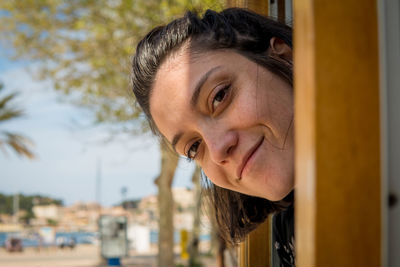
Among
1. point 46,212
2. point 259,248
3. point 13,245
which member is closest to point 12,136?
point 13,245

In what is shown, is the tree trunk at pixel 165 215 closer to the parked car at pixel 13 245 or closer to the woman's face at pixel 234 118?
the woman's face at pixel 234 118

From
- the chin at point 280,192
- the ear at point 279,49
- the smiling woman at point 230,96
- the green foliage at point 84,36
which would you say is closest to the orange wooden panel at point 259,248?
the smiling woman at point 230,96

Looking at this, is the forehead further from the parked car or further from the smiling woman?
the parked car

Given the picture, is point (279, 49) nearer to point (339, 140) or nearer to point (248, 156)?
point (248, 156)

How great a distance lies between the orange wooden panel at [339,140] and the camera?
1.65ft

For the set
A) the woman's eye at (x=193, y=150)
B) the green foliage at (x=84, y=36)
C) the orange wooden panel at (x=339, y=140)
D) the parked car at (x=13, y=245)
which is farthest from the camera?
the parked car at (x=13, y=245)

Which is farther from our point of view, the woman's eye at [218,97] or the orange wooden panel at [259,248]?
the orange wooden panel at [259,248]

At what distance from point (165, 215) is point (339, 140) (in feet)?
28.2

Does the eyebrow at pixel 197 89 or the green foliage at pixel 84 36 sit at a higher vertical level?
Result: the green foliage at pixel 84 36

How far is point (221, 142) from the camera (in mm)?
1148

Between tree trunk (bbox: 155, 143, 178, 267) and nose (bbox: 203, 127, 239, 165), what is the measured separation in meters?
7.55

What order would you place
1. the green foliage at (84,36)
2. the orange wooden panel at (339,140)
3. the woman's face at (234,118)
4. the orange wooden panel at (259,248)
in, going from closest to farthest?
the orange wooden panel at (339,140), the woman's face at (234,118), the orange wooden panel at (259,248), the green foliage at (84,36)

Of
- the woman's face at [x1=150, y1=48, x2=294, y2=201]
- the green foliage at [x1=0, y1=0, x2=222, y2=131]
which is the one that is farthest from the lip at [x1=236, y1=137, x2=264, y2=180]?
the green foliage at [x1=0, y1=0, x2=222, y2=131]

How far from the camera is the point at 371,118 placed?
0.53 m
